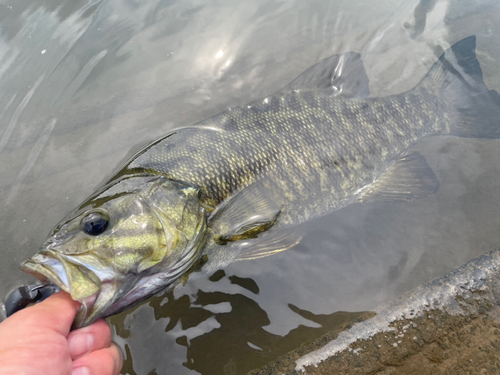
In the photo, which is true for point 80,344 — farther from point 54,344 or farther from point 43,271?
point 43,271

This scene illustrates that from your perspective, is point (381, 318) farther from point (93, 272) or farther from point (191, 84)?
point (191, 84)

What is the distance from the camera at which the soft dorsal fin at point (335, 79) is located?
9.35 feet

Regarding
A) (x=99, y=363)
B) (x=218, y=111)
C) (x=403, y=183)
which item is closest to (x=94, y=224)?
(x=99, y=363)

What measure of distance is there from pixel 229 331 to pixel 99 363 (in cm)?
98

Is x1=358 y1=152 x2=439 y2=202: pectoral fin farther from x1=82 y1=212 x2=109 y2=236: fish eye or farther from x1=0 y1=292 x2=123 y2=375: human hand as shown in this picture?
x1=0 y1=292 x2=123 y2=375: human hand

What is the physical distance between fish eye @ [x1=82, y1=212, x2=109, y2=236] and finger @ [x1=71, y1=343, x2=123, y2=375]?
0.64m

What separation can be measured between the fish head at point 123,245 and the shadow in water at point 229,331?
41cm

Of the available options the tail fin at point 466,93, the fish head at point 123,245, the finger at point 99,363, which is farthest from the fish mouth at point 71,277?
the tail fin at point 466,93

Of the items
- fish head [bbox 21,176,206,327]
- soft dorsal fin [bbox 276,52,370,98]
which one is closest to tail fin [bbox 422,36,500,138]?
soft dorsal fin [bbox 276,52,370,98]

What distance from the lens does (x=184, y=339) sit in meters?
2.27

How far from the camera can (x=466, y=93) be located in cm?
308

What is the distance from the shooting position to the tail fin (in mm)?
3002

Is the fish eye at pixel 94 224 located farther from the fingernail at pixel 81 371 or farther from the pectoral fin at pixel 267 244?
the pectoral fin at pixel 267 244

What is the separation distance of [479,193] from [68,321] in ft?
11.1
